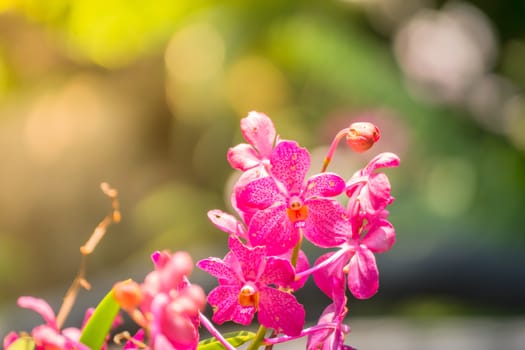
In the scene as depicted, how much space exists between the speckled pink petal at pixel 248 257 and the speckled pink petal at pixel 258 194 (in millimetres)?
26

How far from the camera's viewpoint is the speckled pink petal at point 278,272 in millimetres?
419

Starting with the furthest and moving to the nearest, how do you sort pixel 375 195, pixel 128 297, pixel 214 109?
pixel 214 109
pixel 375 195
pixel 128 297

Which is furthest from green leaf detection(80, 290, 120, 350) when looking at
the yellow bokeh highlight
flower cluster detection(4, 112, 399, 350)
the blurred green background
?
the yellow bokeh highlight

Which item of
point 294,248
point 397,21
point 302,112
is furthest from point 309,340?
point 397,21

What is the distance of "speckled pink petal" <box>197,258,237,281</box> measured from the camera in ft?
1.44

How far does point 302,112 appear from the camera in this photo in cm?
335

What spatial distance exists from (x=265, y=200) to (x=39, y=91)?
10.1 ft

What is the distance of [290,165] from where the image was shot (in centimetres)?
45

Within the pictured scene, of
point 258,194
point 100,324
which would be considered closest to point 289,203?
point 258,194

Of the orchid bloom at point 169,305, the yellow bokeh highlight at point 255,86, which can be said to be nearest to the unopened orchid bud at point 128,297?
the orchid bloom at point 169,305

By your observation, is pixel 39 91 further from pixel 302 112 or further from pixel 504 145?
pixel 504 145

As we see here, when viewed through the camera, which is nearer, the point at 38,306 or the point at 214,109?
the point at 38,306

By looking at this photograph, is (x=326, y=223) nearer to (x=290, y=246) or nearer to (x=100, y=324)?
(x=290, y=246)

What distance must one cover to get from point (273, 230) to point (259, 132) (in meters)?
0.08
